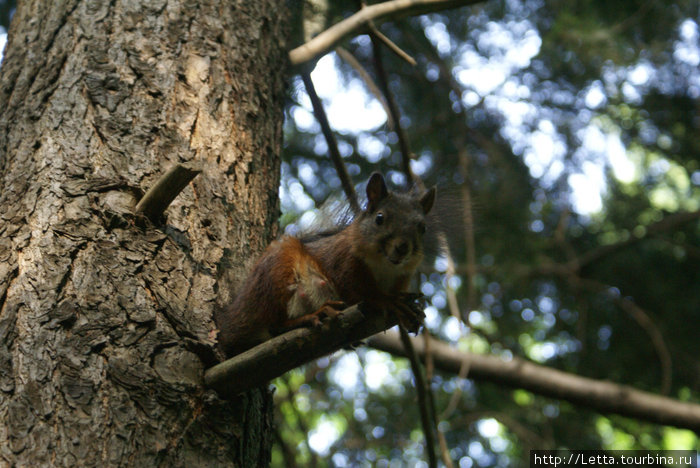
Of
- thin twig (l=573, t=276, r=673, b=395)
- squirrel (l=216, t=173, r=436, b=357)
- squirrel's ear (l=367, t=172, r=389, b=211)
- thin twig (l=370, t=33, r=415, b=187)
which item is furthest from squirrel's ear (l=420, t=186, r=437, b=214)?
thin twig (l=573, t=276, r=673, b=395)

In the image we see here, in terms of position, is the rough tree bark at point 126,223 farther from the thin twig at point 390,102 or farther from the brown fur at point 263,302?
the thin twig at point 390,102

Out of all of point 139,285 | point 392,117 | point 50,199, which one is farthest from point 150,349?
point 392,117

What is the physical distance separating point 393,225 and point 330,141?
74 cm

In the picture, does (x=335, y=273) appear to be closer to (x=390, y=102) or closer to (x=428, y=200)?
(x=428, y=200)

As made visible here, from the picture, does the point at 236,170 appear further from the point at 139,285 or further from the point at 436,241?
the point at 436,241

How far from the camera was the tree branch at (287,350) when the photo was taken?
1730 millimetres

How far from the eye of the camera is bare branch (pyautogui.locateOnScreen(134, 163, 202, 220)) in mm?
1780

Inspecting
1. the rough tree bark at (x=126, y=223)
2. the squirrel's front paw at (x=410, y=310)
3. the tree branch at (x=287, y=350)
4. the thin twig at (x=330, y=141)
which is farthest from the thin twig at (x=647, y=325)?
the tree branch at (x=287, y=350)

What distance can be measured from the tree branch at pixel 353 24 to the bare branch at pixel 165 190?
4.22 ft

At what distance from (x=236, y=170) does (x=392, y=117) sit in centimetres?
101

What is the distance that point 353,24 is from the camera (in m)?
2.99

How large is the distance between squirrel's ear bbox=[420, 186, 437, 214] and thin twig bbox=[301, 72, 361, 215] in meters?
0.31

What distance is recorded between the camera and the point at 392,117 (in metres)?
3.11

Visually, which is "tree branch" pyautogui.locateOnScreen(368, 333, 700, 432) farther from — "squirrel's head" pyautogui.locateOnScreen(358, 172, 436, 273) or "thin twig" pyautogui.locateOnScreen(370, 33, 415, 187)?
"squirrel's head" pyautogui.locateOnScreen(358, 172, 436, 273)
